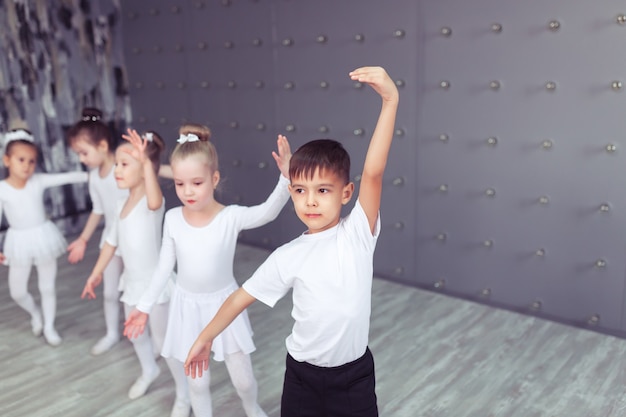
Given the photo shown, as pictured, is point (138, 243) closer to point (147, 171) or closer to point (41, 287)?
point (147, 171)

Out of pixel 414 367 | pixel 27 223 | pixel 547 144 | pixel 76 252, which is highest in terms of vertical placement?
pixel 547 144

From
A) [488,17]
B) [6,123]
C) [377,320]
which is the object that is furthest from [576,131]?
[6,123]

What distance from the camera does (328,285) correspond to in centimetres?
145

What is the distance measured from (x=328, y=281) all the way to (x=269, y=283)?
0.51 ft

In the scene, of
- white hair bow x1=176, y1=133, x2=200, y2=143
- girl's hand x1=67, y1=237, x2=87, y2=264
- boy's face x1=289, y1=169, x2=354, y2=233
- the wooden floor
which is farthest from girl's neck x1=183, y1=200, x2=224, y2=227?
girl's hand x1=67, y1=237, x2=87, y2=264

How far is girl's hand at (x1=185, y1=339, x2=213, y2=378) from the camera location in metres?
1.57

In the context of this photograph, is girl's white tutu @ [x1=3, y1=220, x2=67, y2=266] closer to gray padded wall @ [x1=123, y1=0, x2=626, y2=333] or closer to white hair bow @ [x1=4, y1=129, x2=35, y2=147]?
white hair bow @ [x1=4, y1=129, x2=35, y2=147]

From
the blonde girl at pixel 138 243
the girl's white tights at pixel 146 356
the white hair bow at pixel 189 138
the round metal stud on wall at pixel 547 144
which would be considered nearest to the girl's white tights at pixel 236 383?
the blonde girl at pixel 138 243

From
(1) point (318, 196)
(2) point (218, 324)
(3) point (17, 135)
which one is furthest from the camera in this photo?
(3) point (17, 135)

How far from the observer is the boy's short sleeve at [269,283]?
149 cm

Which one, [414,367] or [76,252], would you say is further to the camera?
[76,252]

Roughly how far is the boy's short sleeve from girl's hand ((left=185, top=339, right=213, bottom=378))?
0.68ft

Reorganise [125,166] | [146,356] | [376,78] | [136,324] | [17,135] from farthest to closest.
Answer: [17,135] → [146,356] → [125,166] → [136,324] → [376,78]

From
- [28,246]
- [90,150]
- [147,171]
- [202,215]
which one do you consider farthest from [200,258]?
[28,246]
